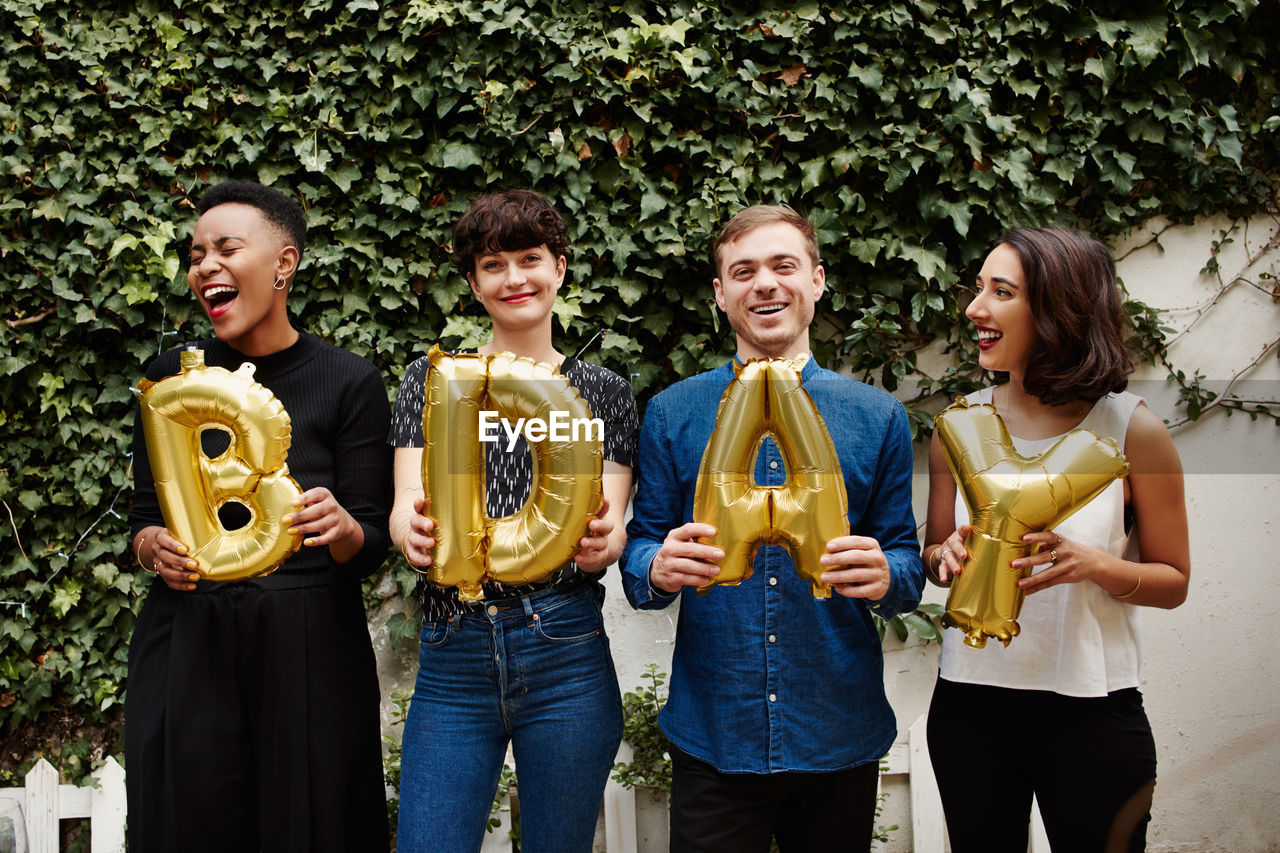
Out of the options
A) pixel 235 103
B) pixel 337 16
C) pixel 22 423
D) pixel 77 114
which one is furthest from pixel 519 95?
pixel 22 423

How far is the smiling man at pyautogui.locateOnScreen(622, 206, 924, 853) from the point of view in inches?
70.0

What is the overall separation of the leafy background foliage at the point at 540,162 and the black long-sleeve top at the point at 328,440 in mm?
1179

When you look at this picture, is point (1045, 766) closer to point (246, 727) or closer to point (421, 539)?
point (421, 539)

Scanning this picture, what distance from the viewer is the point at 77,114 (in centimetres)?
332

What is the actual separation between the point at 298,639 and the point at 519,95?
2256 millimetres

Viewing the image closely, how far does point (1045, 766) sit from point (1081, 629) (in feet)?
1.01

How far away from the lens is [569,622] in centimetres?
184

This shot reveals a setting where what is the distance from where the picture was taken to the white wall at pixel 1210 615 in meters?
3.34

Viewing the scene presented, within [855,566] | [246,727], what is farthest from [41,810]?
[855,566]

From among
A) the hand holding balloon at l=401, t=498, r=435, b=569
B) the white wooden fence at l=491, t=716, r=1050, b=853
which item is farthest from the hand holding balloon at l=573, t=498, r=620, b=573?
the white wooden fence at l=491, t=716, r=1050, b=853

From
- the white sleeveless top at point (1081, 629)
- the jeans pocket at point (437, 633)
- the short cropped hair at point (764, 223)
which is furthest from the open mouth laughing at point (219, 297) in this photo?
the white sleeveless top at point (1081, 629)

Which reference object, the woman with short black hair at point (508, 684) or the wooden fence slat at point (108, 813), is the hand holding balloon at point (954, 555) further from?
the wooden fence slat at point (108, 813)

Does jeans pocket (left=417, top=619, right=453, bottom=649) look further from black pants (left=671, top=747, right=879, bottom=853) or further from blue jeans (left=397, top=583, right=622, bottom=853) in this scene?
black pants (left=671, top=747, right=879, bottom=853)

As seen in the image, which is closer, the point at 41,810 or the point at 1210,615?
the point at 41,810
